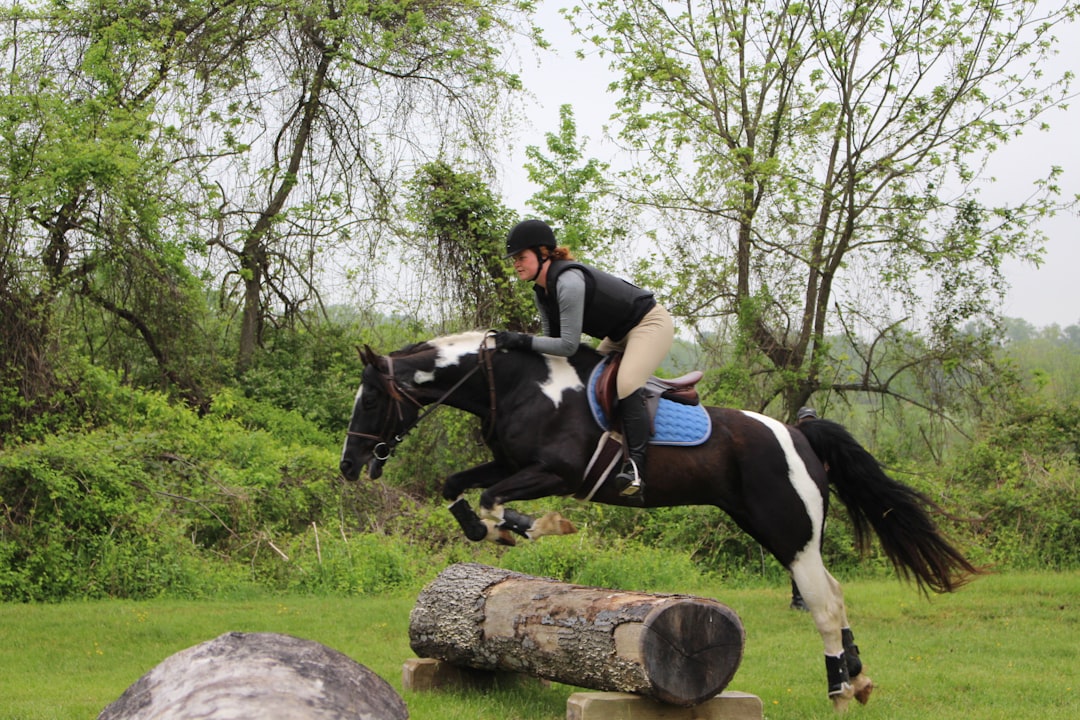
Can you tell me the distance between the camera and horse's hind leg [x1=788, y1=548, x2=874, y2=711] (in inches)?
268

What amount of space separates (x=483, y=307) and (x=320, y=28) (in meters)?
6.22

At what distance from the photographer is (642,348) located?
257 inches

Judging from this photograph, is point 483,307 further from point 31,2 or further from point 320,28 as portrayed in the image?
point 31,2

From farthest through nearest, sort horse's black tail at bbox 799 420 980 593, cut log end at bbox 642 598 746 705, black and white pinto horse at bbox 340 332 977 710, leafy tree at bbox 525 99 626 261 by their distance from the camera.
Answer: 1. leafy tree at bbox 525 99 626 261
2. horse's black tail at bbox 799 420 980 593
3. black and white pinto horse at bbox 340 332 977 710
4. cut log end at bbox 642 598 746 705

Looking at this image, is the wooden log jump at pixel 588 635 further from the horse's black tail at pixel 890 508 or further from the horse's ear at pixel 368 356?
the horse's black tail at pixel 890 508

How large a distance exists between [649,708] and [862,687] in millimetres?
1822

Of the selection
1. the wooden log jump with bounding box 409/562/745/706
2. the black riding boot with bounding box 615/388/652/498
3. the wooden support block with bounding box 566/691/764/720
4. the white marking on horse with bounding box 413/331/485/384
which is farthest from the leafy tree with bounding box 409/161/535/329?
the wooden support block with bounding box 566/691/764/720

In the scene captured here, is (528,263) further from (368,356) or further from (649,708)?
(649,708)

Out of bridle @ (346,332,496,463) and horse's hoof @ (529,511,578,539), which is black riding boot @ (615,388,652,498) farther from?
bridle @ (346,332,496,463)

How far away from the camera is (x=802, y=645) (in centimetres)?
937

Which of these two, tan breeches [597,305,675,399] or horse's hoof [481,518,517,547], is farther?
tan breeches [597,305,675,399]

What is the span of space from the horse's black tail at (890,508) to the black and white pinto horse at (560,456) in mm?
179

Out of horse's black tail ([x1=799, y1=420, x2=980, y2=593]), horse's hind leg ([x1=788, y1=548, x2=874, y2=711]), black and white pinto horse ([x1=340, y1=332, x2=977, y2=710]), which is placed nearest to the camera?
black and white pinto horse ([x1=340, y1=332, x2=977, y2=710])

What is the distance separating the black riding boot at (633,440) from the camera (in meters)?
6.35
